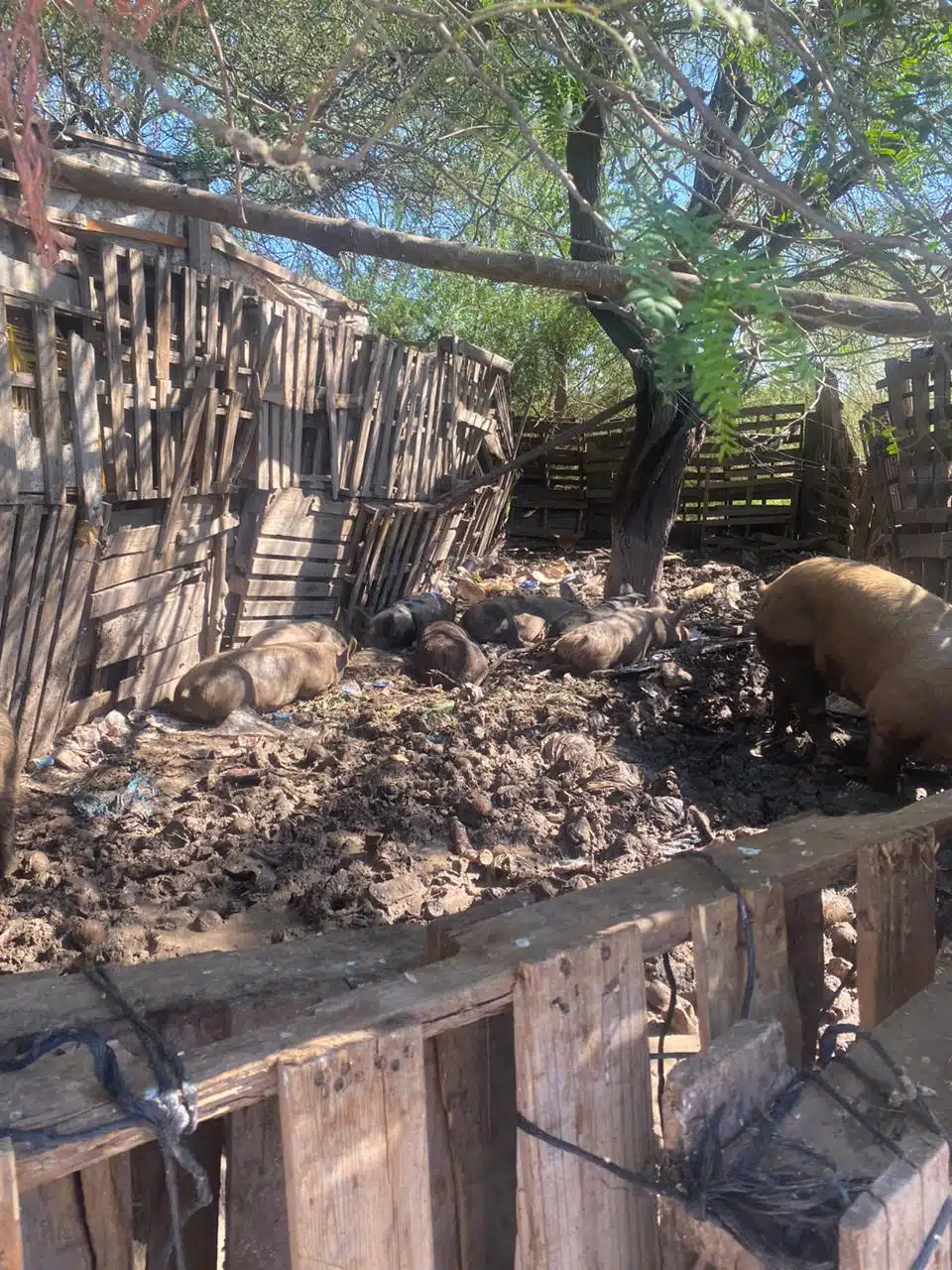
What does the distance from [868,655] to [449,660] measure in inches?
147

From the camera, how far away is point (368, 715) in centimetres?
779

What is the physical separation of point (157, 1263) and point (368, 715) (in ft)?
18.8

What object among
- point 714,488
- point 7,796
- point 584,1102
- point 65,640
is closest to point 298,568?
point 65,640

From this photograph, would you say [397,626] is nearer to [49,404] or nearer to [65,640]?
[65,640]

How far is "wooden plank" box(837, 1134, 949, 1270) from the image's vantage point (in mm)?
1621

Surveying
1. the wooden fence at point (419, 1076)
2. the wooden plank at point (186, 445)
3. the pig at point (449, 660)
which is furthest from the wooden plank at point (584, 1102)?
the pig at point (449, 660)

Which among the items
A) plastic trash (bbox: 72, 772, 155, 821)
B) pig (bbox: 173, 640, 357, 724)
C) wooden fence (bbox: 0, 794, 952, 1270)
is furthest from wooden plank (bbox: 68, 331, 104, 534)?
wooden fence (bbox: 0, 794, 952, 1270)

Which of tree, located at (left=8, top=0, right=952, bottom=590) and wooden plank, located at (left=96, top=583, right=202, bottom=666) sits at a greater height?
tree, located at (left=8, top=0, right=952, bottom=590)

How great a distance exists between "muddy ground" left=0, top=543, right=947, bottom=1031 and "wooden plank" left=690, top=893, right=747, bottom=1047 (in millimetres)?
1870

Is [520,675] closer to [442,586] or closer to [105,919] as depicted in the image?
[442,586]

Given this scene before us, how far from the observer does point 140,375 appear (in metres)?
6.73

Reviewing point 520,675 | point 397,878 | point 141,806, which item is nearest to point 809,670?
point 520,675

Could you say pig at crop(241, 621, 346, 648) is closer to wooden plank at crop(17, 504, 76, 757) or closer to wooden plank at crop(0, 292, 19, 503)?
wooden plank at crop(17, 504, 76, 757)

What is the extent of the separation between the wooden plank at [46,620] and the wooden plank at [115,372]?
59 cm
